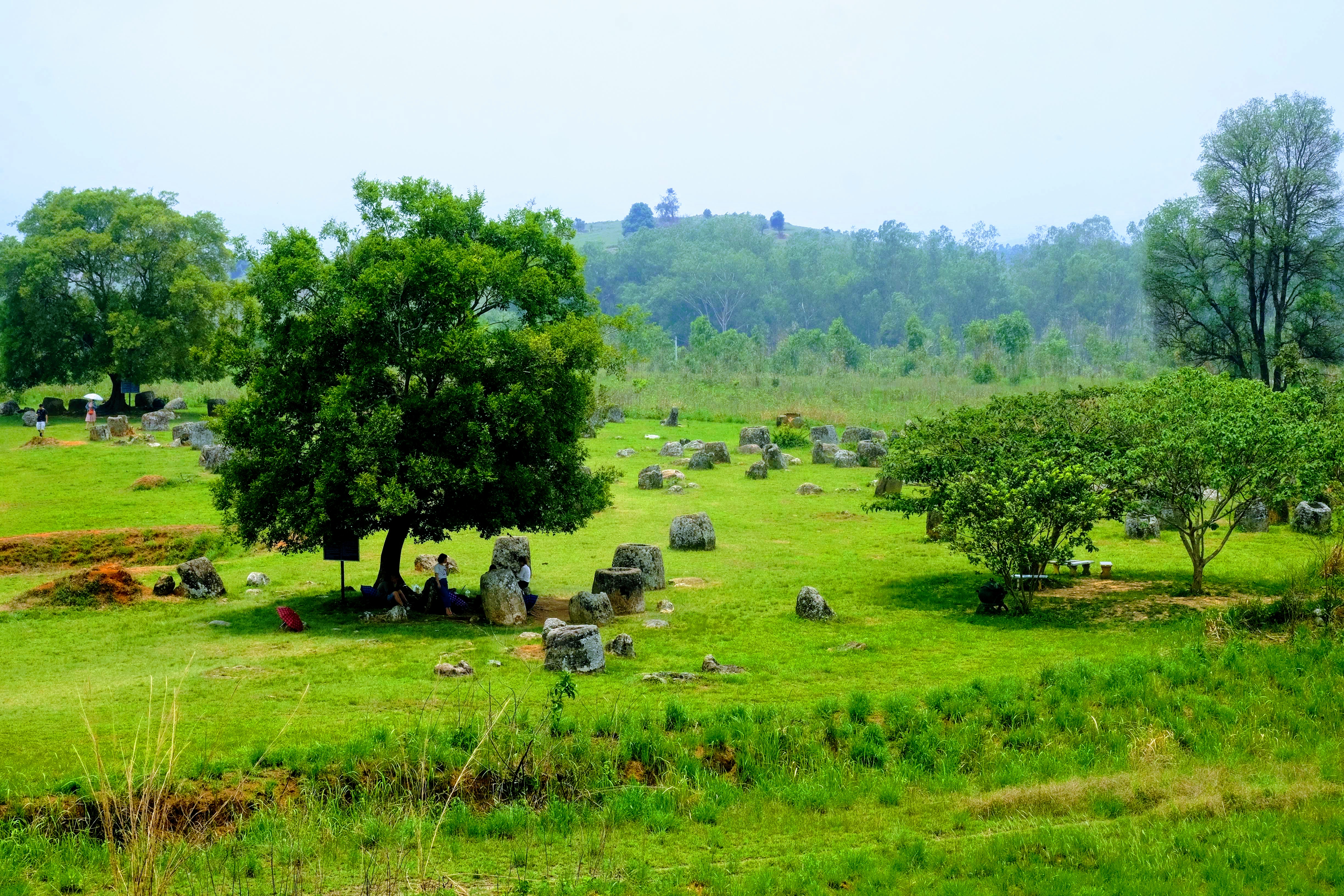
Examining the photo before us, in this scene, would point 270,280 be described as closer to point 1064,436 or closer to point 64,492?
point 1064,436

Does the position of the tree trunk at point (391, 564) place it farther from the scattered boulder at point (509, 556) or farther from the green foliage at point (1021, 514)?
the green foliage at point (1021, 514)

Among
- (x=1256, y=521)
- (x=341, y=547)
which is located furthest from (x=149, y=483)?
(x=1256, y=521)

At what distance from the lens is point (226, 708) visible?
13.3 m

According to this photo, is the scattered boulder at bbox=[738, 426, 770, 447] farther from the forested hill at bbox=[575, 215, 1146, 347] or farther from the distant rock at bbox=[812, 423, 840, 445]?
the forested hill at bbox=[575, 215, 1146, 347]

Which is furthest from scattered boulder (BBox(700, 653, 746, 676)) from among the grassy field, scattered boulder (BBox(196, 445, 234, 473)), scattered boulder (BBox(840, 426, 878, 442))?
scattered boulder (BBox(840, 426, 878, 442))

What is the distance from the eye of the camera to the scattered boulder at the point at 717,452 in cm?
4150

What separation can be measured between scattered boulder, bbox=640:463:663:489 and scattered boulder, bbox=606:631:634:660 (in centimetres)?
1958

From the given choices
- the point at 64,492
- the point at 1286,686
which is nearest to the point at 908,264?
the point at 64,492

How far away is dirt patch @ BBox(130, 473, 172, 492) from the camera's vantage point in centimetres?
3266

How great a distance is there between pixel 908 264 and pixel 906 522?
349ft

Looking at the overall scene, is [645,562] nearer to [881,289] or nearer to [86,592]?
[86,592]

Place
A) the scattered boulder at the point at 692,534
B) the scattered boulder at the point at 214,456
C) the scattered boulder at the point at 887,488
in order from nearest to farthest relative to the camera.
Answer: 1. the scattered boulder at the point at 692,534
2. the scattered boulder at the point at 887,488
3. the scattered boulder at the point at 214,456

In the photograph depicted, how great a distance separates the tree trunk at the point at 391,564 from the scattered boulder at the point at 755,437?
88.2 ft

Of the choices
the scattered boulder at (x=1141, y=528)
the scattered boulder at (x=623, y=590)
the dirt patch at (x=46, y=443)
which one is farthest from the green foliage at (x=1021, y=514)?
the dirt patch at (x=46, y=443)
